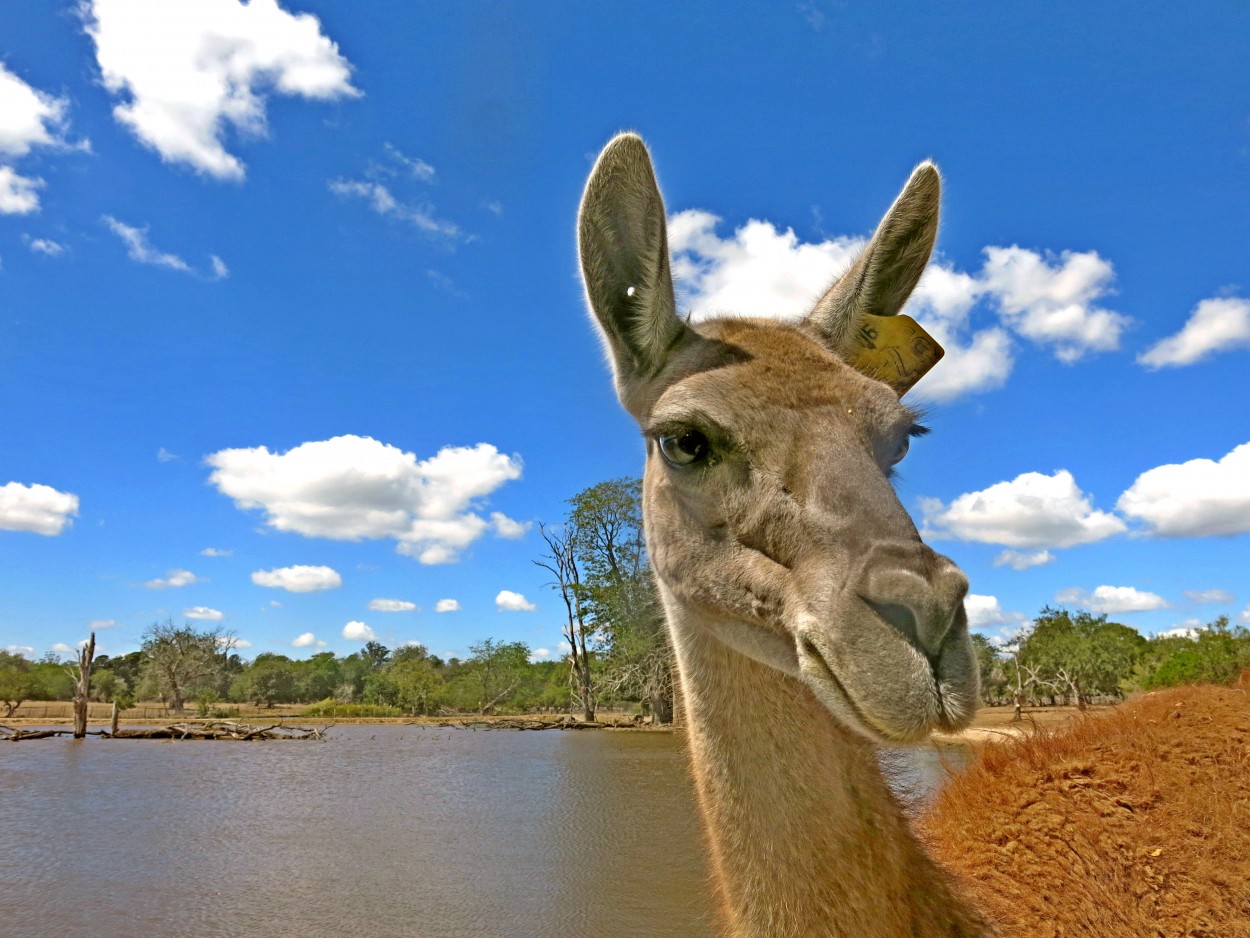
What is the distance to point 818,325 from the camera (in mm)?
3604

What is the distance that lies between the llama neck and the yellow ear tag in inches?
60.1

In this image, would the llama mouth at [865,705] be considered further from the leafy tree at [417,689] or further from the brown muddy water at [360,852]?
the leafy tree at [417,689]

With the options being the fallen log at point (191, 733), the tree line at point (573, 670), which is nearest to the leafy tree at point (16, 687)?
the tree line at point (573, 670)

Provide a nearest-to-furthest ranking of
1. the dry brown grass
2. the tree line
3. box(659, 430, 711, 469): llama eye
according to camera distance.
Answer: box(659, 430, 711, 469): llama eye → the dry brown grass → the tree line

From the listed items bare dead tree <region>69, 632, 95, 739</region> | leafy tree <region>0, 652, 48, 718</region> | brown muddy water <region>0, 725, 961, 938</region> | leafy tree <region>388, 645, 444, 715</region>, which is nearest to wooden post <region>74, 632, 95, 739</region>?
bare dead tree <region>69, 632, 95, 739</region>

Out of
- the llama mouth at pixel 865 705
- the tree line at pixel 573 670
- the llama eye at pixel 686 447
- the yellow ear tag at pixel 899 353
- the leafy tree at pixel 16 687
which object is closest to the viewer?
the llama mouth at pixel 865 705

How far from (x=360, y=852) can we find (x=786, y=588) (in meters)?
11.2

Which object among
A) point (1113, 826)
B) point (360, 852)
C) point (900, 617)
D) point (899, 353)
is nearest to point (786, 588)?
point (900, 617)

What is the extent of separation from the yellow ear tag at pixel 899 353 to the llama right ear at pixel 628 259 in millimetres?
946

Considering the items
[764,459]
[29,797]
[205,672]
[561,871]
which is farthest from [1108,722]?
[205,672]

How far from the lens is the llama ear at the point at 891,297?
3.40 metres

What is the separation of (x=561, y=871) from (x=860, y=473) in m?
9.50

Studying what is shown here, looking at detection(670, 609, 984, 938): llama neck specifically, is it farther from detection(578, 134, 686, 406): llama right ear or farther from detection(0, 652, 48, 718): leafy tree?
detection(0, 652, 48, 718): leafy tree

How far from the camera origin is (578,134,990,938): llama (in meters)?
1.92
